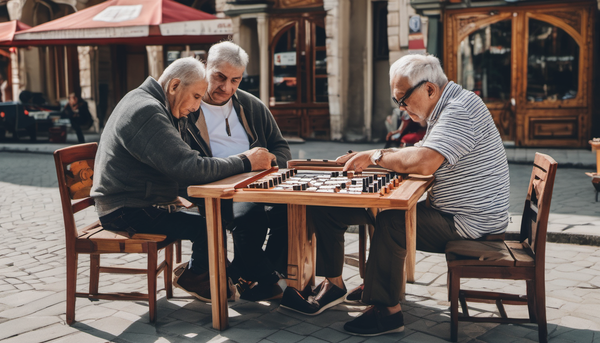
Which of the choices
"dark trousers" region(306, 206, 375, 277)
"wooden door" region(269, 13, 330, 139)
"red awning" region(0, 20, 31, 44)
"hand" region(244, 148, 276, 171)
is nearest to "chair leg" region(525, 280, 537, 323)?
"dark trousers" region(306, 206, 375, 277)

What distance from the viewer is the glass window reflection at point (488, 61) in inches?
462

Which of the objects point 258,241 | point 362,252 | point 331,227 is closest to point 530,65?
point 362,252

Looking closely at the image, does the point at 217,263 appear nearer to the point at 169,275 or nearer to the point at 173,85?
the point at 169,275

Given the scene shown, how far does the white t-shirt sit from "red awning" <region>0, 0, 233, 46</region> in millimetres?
6988

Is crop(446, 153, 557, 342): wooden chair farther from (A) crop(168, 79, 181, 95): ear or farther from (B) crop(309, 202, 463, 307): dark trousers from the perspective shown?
(A) crop(168, 79, 181, 95): ear

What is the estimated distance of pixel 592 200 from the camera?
22.9 feet

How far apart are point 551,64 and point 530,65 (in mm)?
352

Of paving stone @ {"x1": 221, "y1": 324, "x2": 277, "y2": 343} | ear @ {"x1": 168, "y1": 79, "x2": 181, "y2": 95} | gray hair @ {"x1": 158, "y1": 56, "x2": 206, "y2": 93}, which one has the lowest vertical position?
paving stone @ {"x1": 221, "y1": 324, "x2": 277, "y2": 343}

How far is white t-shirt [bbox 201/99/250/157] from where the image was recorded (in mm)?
4156

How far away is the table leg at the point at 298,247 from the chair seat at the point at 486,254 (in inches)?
31.0

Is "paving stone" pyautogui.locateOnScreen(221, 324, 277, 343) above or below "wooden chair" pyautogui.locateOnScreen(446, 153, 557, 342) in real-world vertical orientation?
below

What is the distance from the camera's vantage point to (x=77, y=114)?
46.9ft

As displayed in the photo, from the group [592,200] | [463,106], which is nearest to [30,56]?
[592,200]

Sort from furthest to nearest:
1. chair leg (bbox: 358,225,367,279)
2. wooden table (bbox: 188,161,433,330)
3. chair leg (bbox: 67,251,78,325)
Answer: chair leg (bbox: 358,225,367,279), chair leg (bbox: 67,251,78,325), wooden table (bbox: 188,161,433,330)
